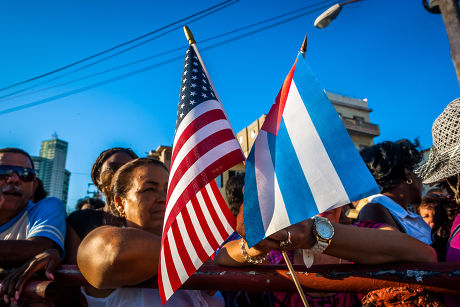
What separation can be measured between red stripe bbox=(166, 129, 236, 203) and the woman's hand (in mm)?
885

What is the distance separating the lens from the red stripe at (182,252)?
1.24 metres

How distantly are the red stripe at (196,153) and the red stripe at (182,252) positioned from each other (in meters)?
0.14

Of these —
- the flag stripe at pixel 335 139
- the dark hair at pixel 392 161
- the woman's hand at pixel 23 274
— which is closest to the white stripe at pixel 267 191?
the flag stripe at pixel 335 139

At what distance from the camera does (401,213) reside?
2543mm

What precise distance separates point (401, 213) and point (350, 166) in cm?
180

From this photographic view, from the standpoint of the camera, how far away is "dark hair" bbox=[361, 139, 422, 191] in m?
2.74

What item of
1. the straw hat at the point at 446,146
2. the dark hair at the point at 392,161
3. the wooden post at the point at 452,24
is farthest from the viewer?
the wooden post at the point at 452,24

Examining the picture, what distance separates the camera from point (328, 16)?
680cm

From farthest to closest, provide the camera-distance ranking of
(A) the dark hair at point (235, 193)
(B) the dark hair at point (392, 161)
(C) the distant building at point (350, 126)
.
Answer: (C) the distant building at point (350, 126) < (A) the dark hair at point (235, 193) < (B) the dark hair at point (392, 161)

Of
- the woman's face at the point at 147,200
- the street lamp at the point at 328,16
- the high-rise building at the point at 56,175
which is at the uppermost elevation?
the high-rise building at the point at 56,175

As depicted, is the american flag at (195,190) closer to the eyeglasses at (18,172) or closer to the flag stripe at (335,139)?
the flag stripe at (335,139)

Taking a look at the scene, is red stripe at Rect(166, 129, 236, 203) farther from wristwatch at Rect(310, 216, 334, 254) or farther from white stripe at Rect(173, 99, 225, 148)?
wristwatch at Rect(310, 216, 334, 254)

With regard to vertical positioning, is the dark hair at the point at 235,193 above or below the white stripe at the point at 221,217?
above

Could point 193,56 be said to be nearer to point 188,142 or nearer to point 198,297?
point 188,142
